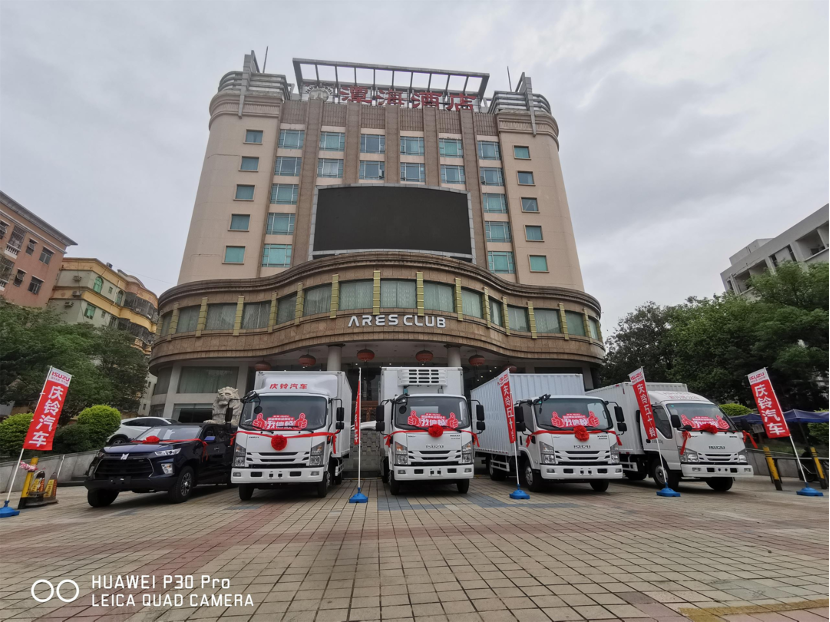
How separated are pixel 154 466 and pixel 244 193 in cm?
2651

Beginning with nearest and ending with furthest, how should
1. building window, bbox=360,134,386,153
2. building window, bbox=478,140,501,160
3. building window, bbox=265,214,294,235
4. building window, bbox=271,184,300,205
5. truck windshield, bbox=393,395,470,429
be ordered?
truck windshield, bbox=393,395,470,429, building window, bbox=265,214,294,235, building window, bbox=271,184,300,205, building window, bbox=360,134,386,153, building window, bbox=478,140,501,160

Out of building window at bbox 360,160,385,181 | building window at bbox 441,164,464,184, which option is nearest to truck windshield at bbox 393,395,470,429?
building window at bbox 360,160,385,181

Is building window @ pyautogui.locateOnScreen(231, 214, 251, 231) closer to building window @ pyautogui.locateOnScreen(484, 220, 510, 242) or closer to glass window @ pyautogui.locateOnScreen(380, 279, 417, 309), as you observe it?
glass window @ pyautogui.locateOnScreen(380, 279, 417, 309)

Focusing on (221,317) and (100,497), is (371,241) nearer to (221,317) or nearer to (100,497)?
(221,317)

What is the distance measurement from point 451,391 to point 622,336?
20.5 meters

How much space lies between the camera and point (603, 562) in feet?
16.3

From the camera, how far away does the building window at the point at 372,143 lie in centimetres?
3491

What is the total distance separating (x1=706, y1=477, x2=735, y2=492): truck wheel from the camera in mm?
11609

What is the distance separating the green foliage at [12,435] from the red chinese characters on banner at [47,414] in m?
3.70

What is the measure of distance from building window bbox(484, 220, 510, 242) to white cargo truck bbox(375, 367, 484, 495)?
22.5 metres

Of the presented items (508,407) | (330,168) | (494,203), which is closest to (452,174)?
(494,203)

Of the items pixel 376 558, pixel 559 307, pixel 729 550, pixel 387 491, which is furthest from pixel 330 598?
pixel 559 307

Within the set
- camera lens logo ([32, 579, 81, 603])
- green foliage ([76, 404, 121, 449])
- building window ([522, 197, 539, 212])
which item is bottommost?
camera lens logo ([32, 579, 81, 603])

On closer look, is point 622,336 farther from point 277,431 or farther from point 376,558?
point 376,558
